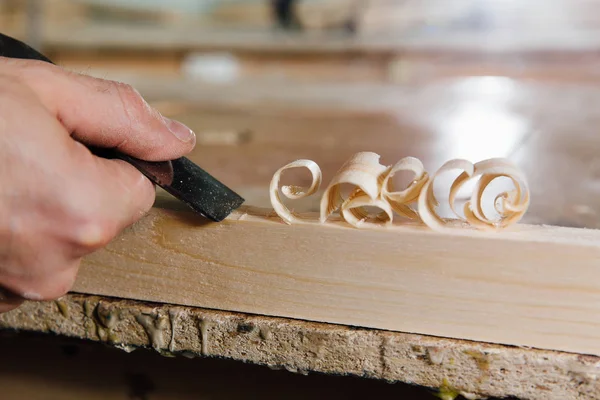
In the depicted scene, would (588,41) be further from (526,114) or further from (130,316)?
(130,316)

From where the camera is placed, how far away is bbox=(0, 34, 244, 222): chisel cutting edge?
74 centimetres

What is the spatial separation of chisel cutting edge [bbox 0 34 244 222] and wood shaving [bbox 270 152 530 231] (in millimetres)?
80

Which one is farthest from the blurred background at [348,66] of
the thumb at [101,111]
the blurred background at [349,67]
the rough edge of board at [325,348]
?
the thumb at [101,111]

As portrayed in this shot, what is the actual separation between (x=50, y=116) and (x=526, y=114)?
209cm

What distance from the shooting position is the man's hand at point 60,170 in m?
0.60

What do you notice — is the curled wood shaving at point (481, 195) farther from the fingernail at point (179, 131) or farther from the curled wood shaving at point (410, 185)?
the fingernail at point (179, 131)

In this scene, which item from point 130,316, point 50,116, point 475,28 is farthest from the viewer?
point 475,28

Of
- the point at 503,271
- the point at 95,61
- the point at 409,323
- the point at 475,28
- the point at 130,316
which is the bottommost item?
the point at 95,61

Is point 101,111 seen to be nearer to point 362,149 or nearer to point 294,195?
point 294,195

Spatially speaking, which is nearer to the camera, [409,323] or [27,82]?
[27,82]

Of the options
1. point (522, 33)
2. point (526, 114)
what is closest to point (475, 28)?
point (522, 33)

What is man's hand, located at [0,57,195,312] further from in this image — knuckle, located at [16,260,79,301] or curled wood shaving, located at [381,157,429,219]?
curled wood shaving, located at [381,157,429,219]

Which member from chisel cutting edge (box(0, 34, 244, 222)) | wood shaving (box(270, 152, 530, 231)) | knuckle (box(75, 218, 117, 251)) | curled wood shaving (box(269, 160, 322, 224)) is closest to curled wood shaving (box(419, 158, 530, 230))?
wood shaving (box(270, 152, 530, 231))

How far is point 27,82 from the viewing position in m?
0.63
